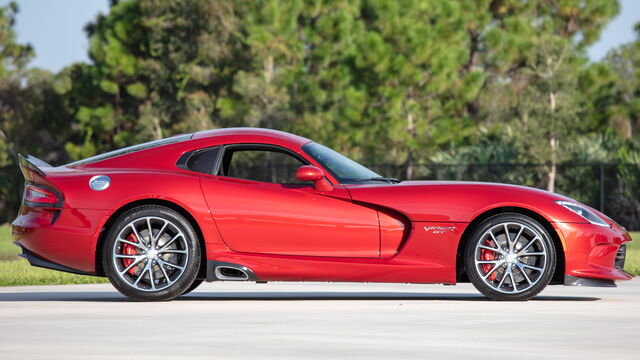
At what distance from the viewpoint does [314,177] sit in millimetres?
9109

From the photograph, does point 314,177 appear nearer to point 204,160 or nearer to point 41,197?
point 204,160

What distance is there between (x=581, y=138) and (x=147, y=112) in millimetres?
15982

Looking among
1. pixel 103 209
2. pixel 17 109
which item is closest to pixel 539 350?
pixel 103 209

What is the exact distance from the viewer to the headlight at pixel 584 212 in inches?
366

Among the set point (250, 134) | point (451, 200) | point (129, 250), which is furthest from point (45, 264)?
point (451, 200)

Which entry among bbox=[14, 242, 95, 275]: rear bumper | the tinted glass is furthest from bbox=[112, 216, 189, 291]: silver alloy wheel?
the tinted glass

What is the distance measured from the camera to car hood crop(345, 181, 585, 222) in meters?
9.16

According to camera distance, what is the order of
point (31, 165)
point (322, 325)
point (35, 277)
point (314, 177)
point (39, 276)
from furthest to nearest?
point (39, 276) < point (35, 277) < point (31, 165) < point (314, 177) < point (322, 325)

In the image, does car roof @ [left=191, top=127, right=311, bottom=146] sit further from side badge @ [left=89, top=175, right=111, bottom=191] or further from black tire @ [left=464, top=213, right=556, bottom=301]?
black tire @ [left=464, top=213, right=556, bottom=301]

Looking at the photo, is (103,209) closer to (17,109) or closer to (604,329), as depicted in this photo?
(604,329)

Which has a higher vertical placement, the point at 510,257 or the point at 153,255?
the point at 510,257

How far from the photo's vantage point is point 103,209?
9391 millimetres

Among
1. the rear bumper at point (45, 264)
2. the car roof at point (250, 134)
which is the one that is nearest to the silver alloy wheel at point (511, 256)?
the car roof at point (250, 134)

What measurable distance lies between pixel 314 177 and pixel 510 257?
1.66 metres
